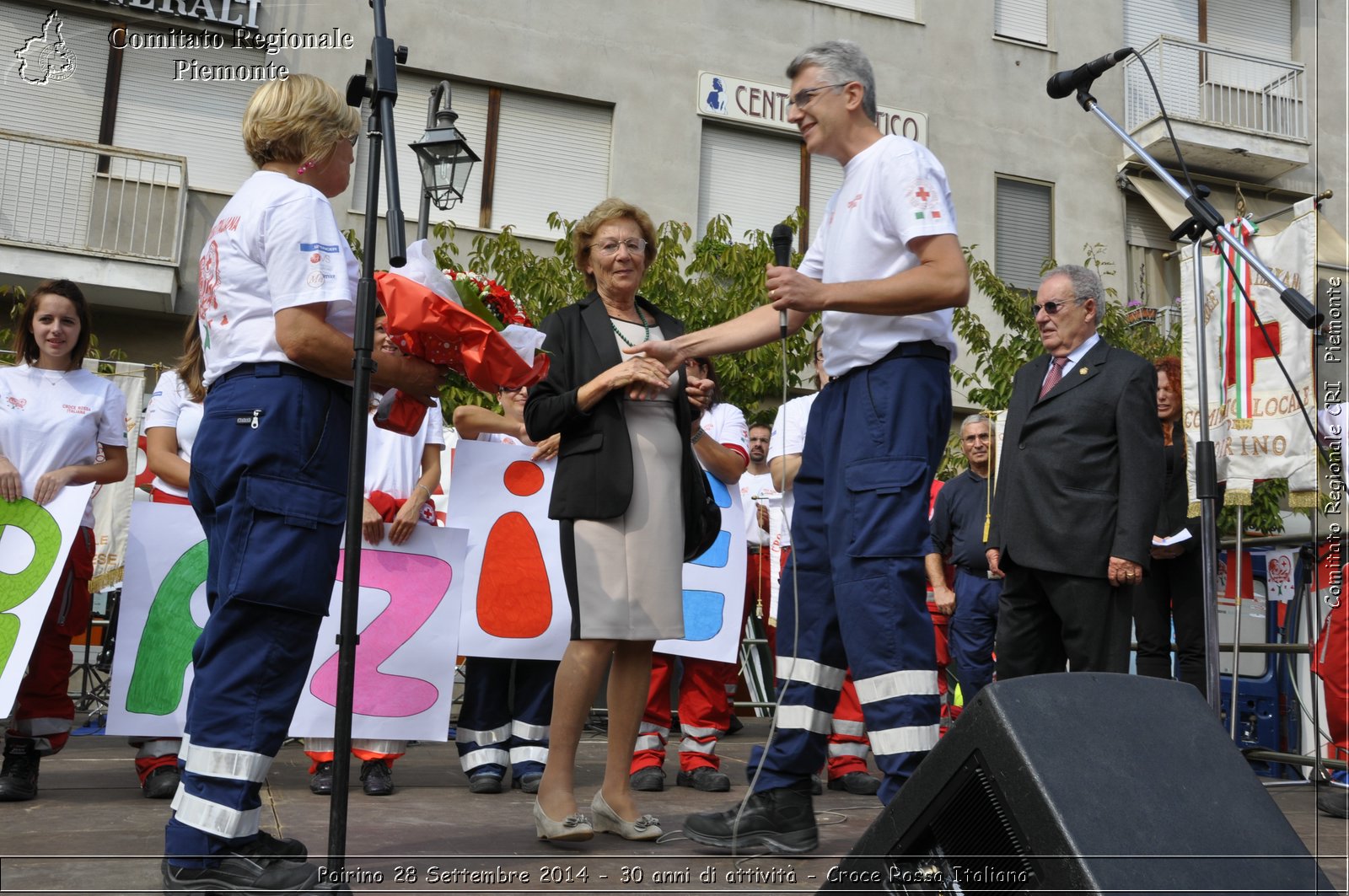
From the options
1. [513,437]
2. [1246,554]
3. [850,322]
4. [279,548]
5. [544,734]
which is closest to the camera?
[279,548]

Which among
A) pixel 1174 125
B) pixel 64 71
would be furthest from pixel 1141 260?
pixel 64 71

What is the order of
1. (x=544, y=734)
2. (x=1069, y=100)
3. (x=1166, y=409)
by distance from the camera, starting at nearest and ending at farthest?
(x=544, y=734)
(x=1166, y=409)
(x=1069, y=100)

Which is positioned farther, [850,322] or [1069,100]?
[1069,100]

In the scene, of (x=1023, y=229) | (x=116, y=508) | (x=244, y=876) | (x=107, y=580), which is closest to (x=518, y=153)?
(x=1023, y=229)

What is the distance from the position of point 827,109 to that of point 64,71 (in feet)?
43.5

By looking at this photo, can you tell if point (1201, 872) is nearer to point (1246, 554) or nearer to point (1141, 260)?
point (1246, 554)

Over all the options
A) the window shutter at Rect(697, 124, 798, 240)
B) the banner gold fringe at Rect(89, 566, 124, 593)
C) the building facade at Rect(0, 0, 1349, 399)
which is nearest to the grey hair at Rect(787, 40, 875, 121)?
the banner gold fringe at Rect(89, 566, 124, 593)

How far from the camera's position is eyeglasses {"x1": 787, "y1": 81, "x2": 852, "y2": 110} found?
12.0ft

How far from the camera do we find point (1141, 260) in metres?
18.1

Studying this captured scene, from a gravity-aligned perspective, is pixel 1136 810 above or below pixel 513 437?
below

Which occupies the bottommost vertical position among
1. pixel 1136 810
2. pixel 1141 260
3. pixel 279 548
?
pixel 1136 810

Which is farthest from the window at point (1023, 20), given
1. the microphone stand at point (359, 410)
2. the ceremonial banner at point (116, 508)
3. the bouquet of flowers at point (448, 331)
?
the microphone stand at point (359, 410)

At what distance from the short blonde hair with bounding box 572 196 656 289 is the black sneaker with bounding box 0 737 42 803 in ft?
9.01

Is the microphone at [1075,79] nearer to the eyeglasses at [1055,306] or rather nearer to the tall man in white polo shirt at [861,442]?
the eyeglasses at [1055,306]
